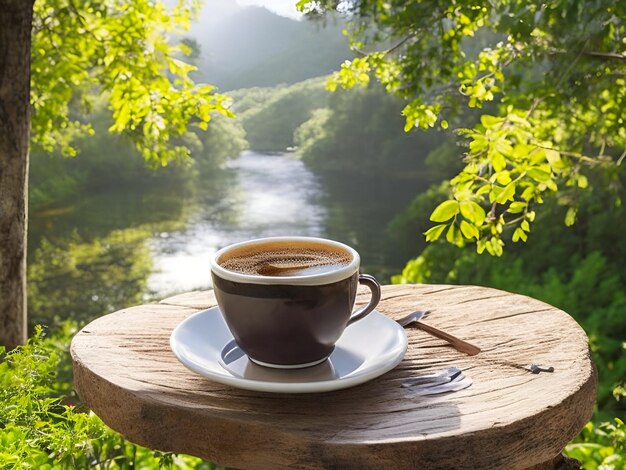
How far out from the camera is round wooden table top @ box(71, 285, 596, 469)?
2.80 feet

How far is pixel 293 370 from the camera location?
105cm

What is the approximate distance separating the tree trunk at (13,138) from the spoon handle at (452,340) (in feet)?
5.76

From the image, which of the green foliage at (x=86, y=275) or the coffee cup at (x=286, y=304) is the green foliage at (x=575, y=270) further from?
the green foliage at (x=86, y=275)

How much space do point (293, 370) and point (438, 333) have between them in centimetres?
31

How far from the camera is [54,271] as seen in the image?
12.9 m

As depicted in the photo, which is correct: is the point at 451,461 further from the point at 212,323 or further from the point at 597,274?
the point at 597,274

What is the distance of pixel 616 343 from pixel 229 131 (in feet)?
27.5

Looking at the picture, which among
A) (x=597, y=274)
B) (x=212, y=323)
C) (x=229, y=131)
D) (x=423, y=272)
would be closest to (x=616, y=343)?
(x=597, y=274)

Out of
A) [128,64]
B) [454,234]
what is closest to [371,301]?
[454,234]

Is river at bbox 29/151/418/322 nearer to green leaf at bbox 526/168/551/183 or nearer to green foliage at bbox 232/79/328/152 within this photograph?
green foliage at bbox 232/79/328/152

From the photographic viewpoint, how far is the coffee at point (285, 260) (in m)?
1.07

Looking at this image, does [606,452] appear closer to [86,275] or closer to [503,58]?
[503,58]

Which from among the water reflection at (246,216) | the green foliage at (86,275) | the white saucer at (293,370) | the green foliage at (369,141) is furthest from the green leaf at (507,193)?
the water reflection at (246,216)

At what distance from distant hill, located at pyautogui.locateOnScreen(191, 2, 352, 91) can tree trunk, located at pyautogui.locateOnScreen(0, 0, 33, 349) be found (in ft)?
20.5
